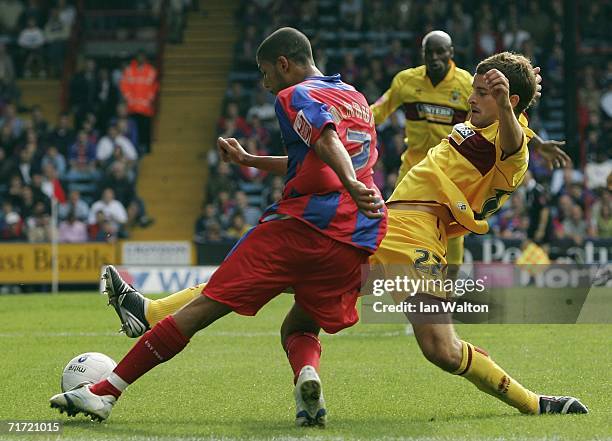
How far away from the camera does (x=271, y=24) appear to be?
26.1m

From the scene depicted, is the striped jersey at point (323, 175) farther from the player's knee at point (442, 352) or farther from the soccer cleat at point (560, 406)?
the soccer cleat at point (560, 406)

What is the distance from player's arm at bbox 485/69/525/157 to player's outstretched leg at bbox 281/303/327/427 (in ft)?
4.53

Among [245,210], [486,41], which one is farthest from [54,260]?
[486,41]

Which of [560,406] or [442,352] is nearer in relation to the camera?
[442,352]

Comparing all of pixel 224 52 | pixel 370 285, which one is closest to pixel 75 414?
pixel 370 285

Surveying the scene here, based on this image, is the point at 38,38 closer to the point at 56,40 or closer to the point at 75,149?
the point at 56,40

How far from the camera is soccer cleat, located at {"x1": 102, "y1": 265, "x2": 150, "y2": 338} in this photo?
730cm

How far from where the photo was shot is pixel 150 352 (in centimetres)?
651

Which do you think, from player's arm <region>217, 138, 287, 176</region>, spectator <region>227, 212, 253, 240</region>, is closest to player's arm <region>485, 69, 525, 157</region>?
player's arm <region>217, 138, 287, 176</region>

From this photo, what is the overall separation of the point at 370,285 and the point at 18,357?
13.7 ft

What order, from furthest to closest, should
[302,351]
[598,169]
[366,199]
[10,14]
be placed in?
1. [10,14]
2. [598,169]
3. [302,351]
4. [366,199]

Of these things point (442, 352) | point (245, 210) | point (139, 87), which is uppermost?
point (442, 352)

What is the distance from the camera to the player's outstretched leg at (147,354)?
646cm

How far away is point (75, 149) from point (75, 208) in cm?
236
